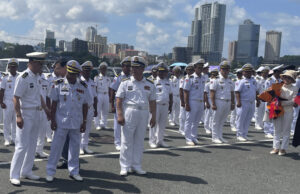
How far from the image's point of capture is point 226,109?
9.66 m

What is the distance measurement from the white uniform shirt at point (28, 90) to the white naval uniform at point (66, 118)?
12.2 inches

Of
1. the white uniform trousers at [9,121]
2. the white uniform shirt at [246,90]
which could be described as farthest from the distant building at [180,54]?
the white uniform trousers at [9,121]

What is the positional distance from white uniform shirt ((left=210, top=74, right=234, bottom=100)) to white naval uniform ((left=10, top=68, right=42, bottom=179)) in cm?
547

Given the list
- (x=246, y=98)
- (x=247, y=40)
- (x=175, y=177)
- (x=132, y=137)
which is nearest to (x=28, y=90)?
(x=132, y=137)

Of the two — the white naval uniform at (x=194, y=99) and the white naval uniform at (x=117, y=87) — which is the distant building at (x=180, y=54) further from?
the white naval uniform at (x=117, y=87)

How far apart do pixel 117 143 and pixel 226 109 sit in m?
3.51

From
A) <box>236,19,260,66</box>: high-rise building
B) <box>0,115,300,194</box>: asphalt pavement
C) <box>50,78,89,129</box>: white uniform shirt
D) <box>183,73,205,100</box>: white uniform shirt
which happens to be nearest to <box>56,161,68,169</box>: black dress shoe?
<box>0,115,300,194</box>: asphalt pavement

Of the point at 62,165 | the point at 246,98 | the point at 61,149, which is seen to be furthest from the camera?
the point at 246,98

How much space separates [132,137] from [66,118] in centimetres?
138

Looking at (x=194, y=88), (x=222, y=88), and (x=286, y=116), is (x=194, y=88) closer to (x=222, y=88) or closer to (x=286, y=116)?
(x=222, y=88)

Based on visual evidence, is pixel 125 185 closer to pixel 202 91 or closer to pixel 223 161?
pixel 223 161

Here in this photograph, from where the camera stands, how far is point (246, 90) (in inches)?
399

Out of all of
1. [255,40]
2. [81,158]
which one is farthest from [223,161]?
[255,40]

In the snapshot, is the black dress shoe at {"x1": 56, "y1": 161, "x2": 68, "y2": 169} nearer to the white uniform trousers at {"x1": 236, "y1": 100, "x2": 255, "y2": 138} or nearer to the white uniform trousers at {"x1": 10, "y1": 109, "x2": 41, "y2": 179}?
the white uniform trousers at {"x1": 10, "y1": 109, "x2": 41, "y2": 179}
